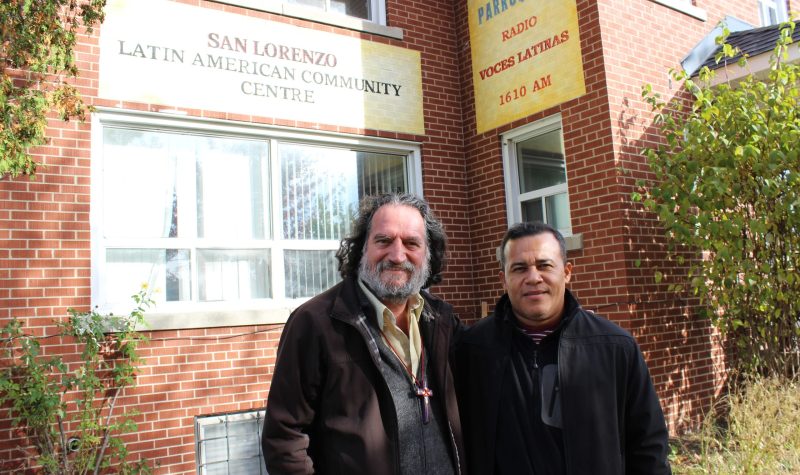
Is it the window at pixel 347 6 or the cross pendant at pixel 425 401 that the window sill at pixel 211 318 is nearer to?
the window at pixel 347 6

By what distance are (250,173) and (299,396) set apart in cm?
438

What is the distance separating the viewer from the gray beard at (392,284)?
2512 mm

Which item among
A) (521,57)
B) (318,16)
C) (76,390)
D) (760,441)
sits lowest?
(760,441)

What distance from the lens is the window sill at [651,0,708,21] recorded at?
697 cm

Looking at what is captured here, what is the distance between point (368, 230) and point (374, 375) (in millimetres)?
651

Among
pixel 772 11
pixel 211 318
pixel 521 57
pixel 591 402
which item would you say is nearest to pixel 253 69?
pixel 211 318

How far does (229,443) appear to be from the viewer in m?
5.66

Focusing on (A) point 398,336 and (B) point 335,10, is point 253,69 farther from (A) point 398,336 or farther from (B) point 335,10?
(A) point 398,336

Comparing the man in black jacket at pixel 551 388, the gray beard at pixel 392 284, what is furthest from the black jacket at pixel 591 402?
the gray beard at pixel 392 284

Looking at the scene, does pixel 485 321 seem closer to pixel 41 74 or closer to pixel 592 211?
pixel 592 211

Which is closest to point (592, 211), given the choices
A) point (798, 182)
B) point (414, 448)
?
point (798, 182)

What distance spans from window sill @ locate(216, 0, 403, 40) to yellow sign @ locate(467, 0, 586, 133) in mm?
1012

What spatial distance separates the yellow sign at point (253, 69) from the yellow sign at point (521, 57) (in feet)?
2.55

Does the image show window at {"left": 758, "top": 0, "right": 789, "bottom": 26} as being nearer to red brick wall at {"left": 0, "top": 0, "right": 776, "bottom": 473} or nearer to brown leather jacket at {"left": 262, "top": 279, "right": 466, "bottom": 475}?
red brick wall at {"left": 0, "top": 0, "right": 776, "bottom": 473}
